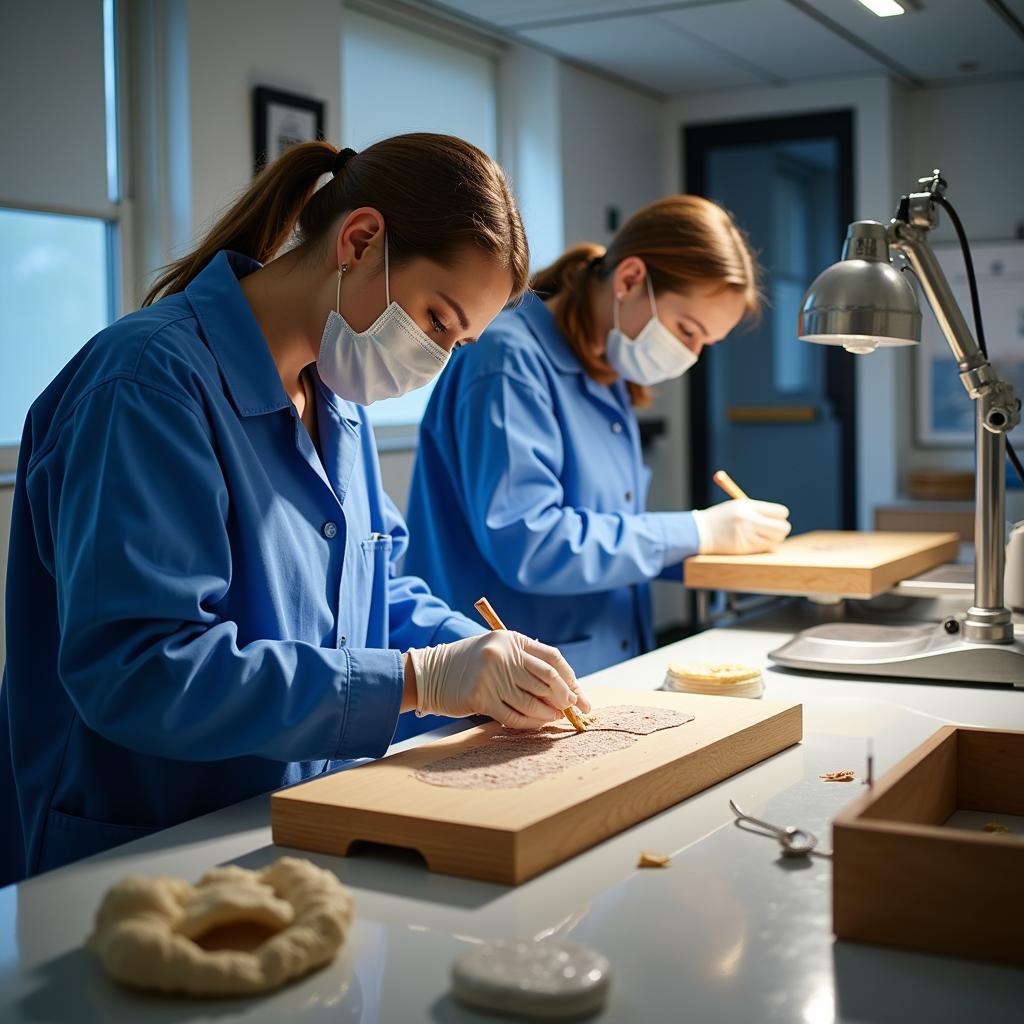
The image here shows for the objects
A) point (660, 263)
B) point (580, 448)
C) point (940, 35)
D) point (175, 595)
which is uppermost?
point (940, 35)

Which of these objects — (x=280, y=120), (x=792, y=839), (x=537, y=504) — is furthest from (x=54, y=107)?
(x=792, y=839)

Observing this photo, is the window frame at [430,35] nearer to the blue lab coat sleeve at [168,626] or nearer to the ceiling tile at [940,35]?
the ceiling tile at [940,35]

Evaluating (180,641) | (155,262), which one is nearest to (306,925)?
(180,641)

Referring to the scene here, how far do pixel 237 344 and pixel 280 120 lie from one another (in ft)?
8.45

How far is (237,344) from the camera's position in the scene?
1.37 m

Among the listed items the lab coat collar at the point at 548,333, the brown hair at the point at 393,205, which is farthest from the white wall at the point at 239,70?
the brown hair at the point at 393,205

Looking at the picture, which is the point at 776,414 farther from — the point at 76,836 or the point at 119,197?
the point at 76,836

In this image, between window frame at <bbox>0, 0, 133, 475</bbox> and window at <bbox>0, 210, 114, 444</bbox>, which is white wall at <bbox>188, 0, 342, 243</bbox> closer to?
window frame at <bbox>0, 0, 133, 475</bbox>

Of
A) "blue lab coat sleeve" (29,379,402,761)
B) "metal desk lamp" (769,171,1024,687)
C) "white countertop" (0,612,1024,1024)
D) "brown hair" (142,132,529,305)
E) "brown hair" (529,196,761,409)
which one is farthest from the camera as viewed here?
"brown hair" (529,196,761,409)

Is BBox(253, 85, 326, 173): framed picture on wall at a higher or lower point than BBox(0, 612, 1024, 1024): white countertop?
higher

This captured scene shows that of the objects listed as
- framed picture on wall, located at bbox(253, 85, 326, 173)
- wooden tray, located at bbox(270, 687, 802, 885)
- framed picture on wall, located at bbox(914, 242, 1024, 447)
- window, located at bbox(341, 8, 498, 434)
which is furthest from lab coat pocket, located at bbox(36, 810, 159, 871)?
framed picture on wall, located at bbox(914, 242, 1024, 447)

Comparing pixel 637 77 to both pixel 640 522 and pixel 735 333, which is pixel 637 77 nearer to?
pixel 735 333

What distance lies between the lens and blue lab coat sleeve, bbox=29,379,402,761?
114 centimetres

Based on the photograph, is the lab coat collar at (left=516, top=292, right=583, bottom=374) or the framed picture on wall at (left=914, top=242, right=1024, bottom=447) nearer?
the lab coat collar at (left=516, top=292, right=583, bottom=374)
